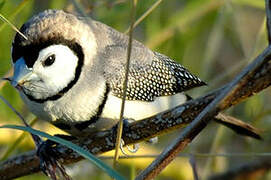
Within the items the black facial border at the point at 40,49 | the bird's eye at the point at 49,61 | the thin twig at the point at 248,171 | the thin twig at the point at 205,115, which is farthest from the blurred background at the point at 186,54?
the thin twig at the point at 205,115

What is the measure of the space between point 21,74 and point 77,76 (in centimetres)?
31

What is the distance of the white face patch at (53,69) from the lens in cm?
283

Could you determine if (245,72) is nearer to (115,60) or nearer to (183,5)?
(115,60)

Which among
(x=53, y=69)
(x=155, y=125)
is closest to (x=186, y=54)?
(x=53, y=69)

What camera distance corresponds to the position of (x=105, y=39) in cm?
325

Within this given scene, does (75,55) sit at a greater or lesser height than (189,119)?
greater

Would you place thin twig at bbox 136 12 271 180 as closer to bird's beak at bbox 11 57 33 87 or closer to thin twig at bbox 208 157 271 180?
bird's beak at bbox 11 57 33 87

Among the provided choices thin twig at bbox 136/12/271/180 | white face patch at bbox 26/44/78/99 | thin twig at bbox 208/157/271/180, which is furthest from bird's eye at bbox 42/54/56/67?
thin twig at bbox 208/157/271/180

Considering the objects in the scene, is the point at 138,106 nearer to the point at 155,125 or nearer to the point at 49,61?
the point at 49,61

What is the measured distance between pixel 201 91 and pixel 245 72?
1887 millimetres

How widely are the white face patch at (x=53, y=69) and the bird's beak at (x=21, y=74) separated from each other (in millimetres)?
38

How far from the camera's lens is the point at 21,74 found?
276cm

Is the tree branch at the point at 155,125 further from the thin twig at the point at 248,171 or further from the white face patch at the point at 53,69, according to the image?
the thin twig at the point at 248,171

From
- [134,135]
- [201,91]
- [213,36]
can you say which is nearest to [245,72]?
[134,135]
